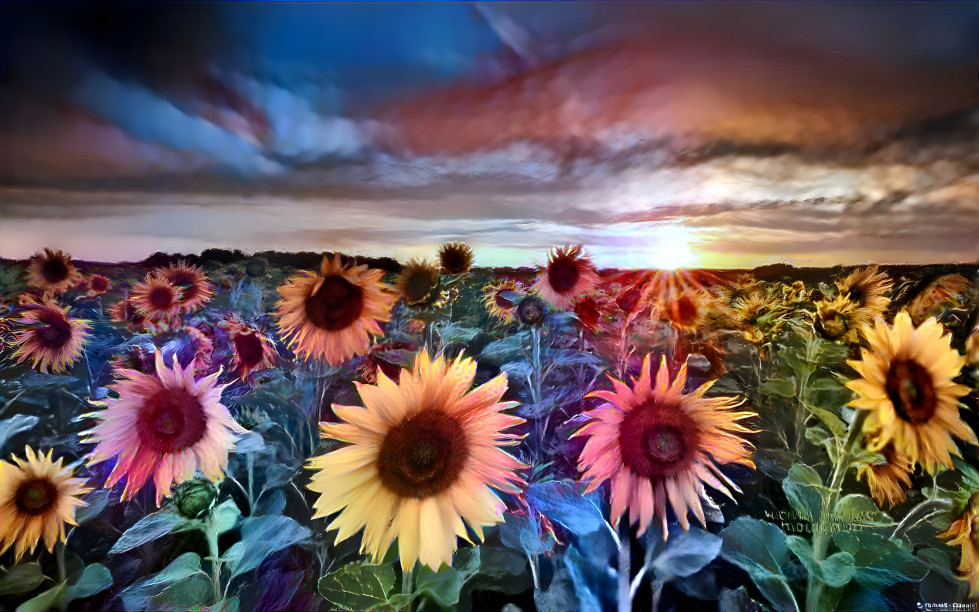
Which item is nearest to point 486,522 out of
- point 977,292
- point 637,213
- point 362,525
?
point 362,525

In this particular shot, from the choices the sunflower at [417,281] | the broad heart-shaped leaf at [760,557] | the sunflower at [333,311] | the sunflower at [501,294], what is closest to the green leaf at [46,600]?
the sunflower at [333,311]

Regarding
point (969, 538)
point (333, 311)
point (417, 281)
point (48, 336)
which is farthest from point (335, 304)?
point (969, 538)

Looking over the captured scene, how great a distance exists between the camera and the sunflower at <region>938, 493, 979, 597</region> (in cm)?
87

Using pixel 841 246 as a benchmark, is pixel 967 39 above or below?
above

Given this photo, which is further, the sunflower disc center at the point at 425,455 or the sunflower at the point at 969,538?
the sunflower at the point at 969,538

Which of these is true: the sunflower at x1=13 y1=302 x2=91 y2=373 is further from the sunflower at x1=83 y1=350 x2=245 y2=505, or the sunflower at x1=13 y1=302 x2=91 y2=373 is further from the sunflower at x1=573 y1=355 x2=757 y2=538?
the sunflower at x1=573 y1=355 x2=757 y2=538

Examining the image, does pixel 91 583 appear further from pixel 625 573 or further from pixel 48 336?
pixel 625 573

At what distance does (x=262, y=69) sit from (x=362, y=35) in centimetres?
18

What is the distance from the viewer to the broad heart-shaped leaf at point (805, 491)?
2.74 ft

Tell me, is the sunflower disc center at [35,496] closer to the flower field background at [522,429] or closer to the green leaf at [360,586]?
the flower field background at [522,429]

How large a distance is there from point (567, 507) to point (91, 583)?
0.84m

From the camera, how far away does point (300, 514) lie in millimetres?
824

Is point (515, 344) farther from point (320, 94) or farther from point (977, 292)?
point (977, 292)

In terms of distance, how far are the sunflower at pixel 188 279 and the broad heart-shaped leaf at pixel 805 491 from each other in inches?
42.8
